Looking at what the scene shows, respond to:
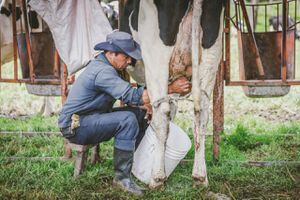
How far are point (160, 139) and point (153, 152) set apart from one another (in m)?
0.21

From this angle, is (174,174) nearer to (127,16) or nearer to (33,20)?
(127,16)

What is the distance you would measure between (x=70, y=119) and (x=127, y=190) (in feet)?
2.70

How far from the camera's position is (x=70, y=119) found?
459 centimetres

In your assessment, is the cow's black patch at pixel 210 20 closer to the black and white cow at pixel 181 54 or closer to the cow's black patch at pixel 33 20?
the black and white cow at pixel 181 54

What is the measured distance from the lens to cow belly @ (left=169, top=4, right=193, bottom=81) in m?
4.52

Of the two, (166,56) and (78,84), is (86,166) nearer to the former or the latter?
(78,84)

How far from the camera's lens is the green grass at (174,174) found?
4.32 m

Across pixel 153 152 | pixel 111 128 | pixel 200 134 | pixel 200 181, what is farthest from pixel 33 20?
pixel 200 181

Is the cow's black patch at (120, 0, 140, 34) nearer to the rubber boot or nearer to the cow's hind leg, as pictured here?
the cow's hind leg

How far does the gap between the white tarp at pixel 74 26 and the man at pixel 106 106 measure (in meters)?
0.94

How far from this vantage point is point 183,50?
457cm

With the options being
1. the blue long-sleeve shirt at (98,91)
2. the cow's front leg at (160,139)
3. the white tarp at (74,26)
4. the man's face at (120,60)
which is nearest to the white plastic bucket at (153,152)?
the cow's front leg at (160,139)

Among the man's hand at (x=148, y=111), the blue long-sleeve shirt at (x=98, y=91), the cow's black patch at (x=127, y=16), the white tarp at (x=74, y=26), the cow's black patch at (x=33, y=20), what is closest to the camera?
the blue long-sleeve shirt at (x=98, y=91)

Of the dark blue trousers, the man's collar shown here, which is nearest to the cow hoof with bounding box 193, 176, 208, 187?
the dark blue trousers
